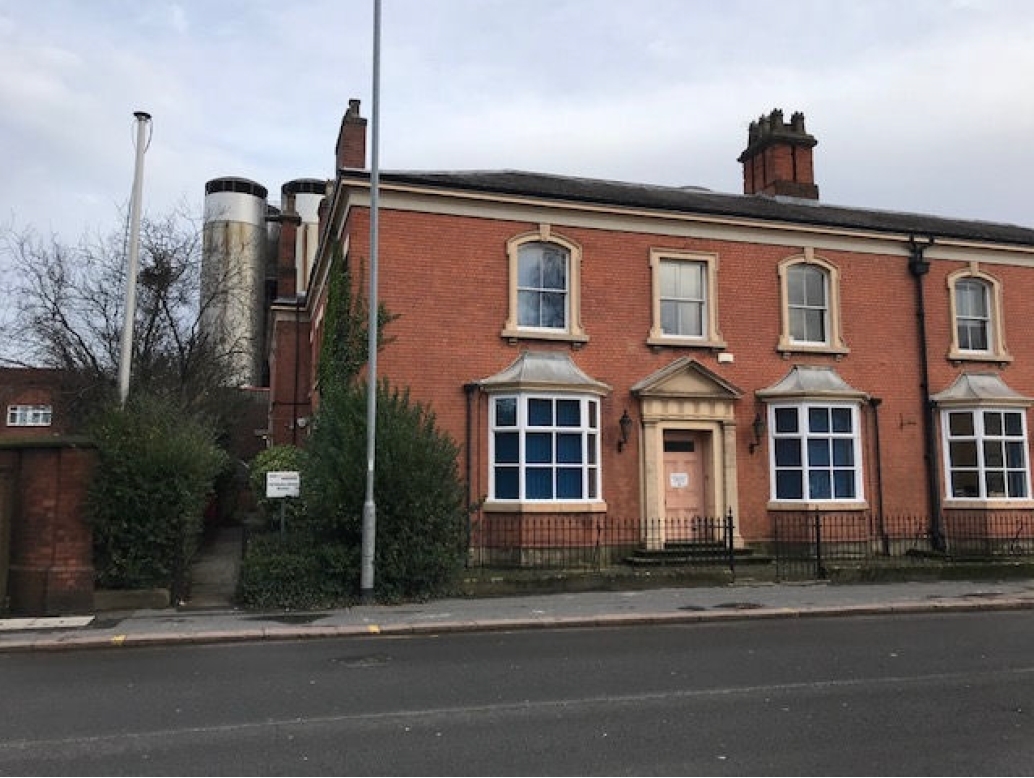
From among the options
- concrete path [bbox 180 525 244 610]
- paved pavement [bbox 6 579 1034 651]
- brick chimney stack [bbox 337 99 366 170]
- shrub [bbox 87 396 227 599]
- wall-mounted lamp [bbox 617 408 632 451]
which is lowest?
paved pavement [bbox 6 579 1034 651]

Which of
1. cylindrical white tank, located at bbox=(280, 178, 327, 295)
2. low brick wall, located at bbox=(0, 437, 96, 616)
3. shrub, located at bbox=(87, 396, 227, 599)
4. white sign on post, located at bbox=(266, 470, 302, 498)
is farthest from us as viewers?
cylindrical white tank, located at bbox=(280, 178, 327, 295)

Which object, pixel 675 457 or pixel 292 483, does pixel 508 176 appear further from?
pixel 292 483

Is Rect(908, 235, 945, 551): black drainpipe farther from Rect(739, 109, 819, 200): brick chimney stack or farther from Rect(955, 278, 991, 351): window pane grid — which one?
Rect(739, 109, 819, 200): brick chimney stack

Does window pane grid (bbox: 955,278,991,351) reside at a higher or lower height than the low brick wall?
higher

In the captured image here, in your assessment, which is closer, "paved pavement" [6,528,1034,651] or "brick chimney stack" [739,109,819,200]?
"paved pavement" [6,528,1034,651]

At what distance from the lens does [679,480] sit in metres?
18.2

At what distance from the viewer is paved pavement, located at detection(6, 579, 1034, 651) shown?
35.5ft

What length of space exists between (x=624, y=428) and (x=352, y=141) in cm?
998

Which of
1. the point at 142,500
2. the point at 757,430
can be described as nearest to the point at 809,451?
the point at 757,430

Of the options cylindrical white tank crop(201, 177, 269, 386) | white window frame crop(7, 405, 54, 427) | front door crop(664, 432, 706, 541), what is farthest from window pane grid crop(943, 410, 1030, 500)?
white window frame crop(7, 405, 54, 427)

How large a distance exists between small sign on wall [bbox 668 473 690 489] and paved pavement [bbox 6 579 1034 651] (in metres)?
3.16

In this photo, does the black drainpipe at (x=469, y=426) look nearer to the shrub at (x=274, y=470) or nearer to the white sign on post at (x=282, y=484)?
the shrub at (x=274, y=470)

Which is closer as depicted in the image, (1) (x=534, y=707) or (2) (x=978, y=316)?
(1) (x=534, y=707)

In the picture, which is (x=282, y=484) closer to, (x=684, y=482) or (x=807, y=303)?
(x=684, y=482)
